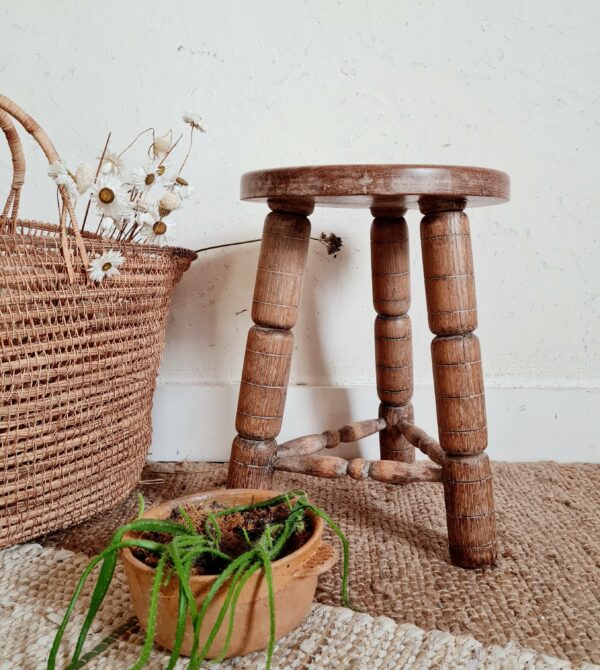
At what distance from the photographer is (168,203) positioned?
2.61ft

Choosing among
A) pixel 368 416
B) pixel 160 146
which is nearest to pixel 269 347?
pixel 160 146

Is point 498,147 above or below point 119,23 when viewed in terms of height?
below

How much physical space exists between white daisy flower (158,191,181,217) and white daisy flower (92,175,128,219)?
0.06 m

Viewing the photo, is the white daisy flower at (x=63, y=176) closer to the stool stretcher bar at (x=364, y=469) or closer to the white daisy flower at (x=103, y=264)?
the white daisy flower at (x=103, y=264)

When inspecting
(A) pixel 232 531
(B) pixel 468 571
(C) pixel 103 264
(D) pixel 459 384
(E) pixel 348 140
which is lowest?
(B) pixel 468 571

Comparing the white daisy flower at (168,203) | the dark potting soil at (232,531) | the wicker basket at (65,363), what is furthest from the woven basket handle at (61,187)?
the dark potting soil at (232,531)

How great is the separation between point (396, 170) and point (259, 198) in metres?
0.17

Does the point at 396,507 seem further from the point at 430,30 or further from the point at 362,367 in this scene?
the point at 430,30

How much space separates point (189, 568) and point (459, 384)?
37 cm

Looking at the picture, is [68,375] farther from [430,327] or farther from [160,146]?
[430,327]

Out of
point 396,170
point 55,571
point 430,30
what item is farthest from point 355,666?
point 430,30

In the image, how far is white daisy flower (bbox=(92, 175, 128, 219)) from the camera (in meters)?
0.73

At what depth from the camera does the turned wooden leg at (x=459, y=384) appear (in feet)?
2.39

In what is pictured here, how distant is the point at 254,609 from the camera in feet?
1.80
